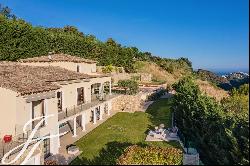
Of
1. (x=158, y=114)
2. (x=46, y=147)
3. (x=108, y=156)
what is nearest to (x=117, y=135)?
(x=108, y=156)

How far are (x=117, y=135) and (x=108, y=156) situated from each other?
867 centimetres

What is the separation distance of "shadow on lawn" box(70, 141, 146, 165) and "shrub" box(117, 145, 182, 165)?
19.4 feet

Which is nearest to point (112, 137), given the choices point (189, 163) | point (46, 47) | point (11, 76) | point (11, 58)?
point (11, 76)

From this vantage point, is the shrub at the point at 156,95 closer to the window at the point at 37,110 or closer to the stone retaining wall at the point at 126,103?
the stone retaining wall at the point at 126,103

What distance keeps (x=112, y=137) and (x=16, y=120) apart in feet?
47.6

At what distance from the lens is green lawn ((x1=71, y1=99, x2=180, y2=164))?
105 ft

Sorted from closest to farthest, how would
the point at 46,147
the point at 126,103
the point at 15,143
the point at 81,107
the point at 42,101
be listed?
the point at 15,143, the point at 42,101, the point at 46,147, the point at 81,107, the point at 126,103

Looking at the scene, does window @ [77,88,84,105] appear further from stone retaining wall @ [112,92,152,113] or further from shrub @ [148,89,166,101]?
shrub @ [148,89,166,101]

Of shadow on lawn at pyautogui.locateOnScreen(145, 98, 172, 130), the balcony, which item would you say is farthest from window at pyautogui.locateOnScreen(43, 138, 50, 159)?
shadow on lawn at pyautogui.locateOnScreen(145, 98, 172, 130)

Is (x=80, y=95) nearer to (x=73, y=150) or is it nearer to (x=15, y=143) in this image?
(x=73, y=150)

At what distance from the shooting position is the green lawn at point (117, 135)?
32.2m

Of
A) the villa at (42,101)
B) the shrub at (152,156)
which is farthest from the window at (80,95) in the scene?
the shrub at (152,156)

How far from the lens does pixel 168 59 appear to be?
5536 inches

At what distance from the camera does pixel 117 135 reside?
40625mm
